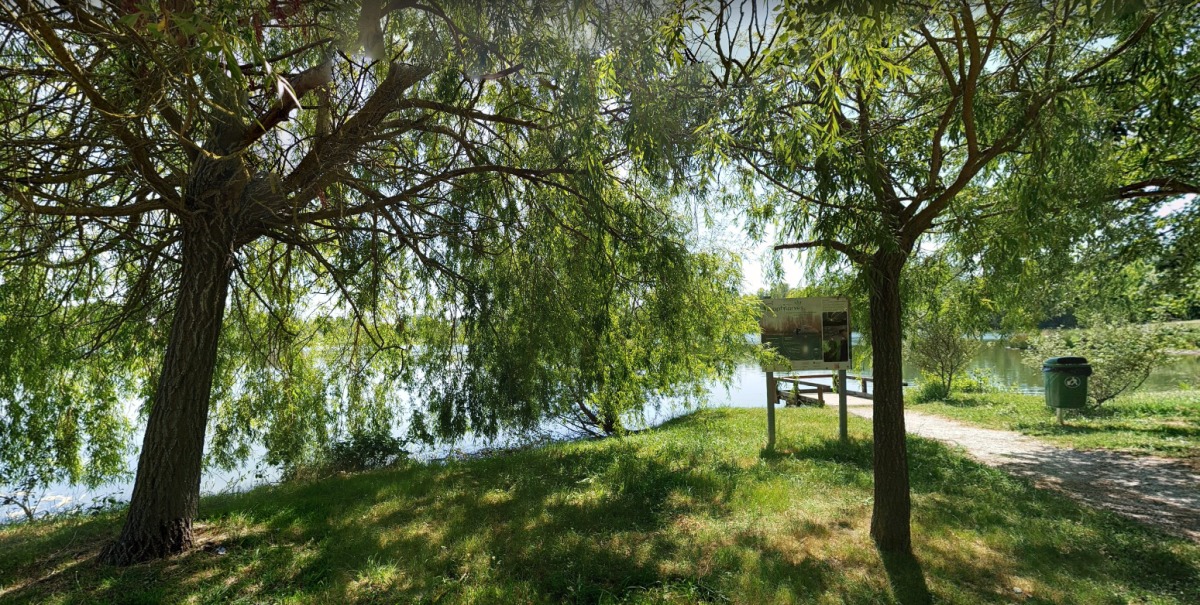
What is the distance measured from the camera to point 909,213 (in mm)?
4812

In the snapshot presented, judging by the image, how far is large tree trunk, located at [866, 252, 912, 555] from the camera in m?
4.69

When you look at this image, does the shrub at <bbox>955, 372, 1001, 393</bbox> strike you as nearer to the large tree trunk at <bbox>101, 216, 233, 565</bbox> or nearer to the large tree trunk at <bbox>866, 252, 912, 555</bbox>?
the large tree trunk at <bbox>866, 252, 912, 555</bbox>

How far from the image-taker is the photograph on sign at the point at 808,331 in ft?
25.8

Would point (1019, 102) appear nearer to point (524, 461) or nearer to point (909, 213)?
point (909, 213)

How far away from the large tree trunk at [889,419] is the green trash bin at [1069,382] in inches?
297

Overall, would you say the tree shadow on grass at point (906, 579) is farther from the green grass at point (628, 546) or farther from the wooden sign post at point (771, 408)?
the wooden sign post at point (771, 408)

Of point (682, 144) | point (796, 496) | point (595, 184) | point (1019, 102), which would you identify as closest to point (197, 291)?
point (595, 184)

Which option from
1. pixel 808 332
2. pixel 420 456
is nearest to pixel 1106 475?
pixel 808 332

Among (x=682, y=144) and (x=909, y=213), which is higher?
(x=682, y=144)

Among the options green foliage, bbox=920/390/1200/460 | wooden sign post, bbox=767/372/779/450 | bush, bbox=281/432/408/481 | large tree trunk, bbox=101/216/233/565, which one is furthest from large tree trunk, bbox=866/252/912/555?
bush, bbox=281/432/408/481

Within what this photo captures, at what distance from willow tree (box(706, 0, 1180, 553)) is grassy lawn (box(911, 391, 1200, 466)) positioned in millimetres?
5468

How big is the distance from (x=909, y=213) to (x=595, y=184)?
2458mm

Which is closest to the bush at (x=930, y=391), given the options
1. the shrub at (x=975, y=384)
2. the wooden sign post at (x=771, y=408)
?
the shrub at (x=975, y=384)

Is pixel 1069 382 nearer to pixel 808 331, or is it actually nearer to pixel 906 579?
pixel 808 331
